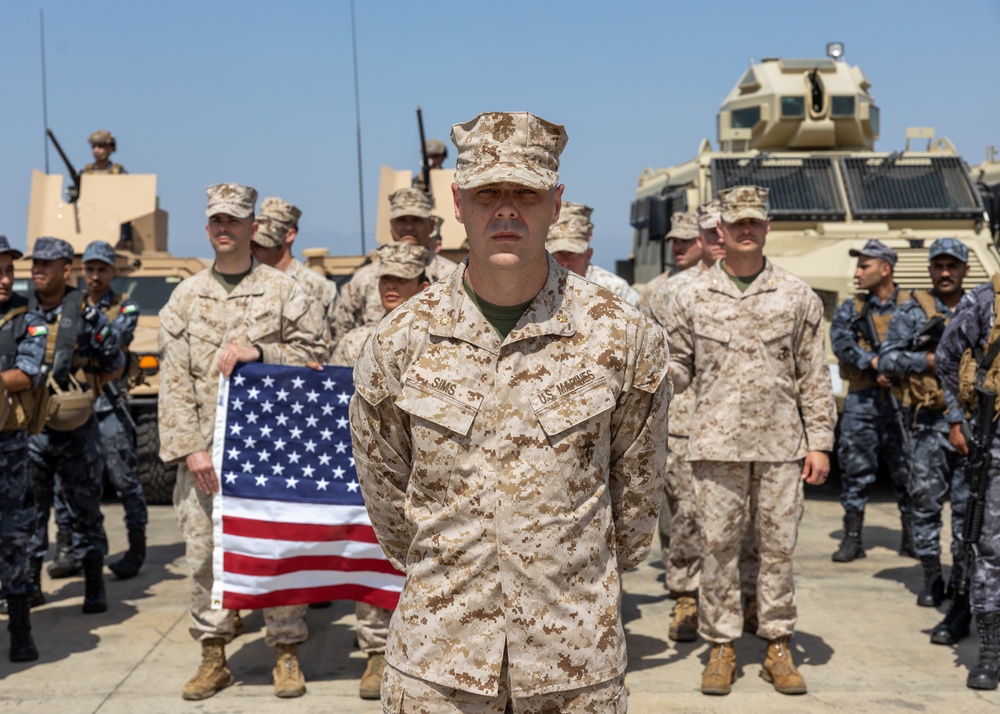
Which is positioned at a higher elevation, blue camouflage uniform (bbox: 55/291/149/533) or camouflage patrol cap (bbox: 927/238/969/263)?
camouflage patrol cap (bbox: 927/238/969/263)

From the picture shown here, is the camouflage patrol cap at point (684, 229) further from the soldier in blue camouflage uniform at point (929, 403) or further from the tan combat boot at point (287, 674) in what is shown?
the tan combat boot at point (287, 674)

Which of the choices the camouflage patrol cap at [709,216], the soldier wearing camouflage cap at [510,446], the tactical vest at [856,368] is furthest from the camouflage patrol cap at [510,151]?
the tactical vest at [856,368]

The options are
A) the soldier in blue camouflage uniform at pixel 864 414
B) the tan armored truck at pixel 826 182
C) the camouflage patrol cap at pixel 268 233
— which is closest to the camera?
the camouflage patrol cap at pixel 268 233

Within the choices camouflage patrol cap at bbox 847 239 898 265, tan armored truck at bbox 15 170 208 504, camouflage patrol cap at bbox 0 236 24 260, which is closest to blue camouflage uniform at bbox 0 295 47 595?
camouflage patrol cap at bbox 0 236 24 260

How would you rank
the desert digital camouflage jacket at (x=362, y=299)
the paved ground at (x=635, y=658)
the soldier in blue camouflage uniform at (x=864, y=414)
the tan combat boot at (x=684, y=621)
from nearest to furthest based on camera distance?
the paved ground at (x=635, y=658)
the tan combat boot at (x=684, y=621)
the desert digital camouflage jacket at (x=362, y=299)
the soldier in blue camouflage uniform at (x=864, y=414)

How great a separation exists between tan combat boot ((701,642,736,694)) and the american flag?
1.35 m

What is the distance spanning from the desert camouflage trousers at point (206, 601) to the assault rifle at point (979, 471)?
291 centimetres

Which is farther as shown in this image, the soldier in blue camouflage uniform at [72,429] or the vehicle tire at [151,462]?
the vehicle tire at [151,462]

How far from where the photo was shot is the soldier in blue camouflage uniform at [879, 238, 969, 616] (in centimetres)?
679

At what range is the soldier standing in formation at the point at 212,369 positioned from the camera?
520cm

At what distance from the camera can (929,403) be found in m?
7.04

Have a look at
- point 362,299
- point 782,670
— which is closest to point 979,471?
point 782,670

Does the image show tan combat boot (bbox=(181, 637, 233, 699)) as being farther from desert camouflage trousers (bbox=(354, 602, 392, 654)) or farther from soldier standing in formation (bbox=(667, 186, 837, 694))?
soldier standing in formation (bbox=(667, 186, 837, 694))

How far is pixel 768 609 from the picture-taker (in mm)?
5301
